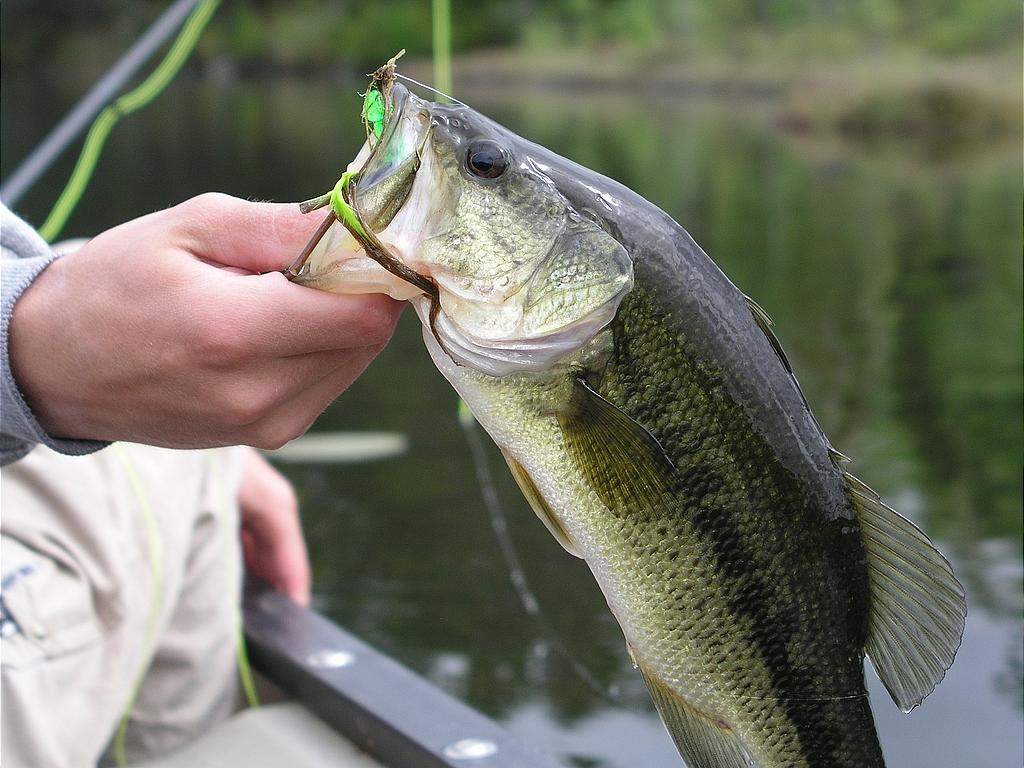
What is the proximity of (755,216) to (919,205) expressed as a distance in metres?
1.88

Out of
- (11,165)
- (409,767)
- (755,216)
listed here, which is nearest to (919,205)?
(755,216)

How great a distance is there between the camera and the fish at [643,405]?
1.27 metres

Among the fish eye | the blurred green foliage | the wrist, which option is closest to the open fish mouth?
the fish eye

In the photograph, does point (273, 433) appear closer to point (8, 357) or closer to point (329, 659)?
point (8, 357)

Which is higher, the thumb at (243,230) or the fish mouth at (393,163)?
the fish mouth at (393,163)

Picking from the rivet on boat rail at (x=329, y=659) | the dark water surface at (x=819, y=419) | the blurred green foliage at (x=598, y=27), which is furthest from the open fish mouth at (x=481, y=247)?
the blurred green foliage at (x=598, y=27)

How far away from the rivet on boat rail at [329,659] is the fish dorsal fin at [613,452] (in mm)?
1191

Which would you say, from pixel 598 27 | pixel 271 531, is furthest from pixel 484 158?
pixel 598 27

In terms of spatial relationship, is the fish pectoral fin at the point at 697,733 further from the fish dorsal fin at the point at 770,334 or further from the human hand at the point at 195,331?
the human hand at the point at 195,331

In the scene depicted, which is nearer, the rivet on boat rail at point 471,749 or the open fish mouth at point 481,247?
the open fish mouth at point 481,247

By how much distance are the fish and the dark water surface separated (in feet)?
5.92

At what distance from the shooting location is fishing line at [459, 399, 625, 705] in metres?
3.69

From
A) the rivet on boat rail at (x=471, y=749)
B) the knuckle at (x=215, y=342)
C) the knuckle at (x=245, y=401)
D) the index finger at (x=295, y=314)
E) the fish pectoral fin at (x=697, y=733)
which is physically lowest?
the rivet on boat rail at (x=471, y=749)

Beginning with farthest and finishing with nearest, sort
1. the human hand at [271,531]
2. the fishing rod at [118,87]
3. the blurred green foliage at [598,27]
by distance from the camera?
the blurred green foliage at [598,27] → the fishing rod at [118,87] → the human hand at [271,531]
